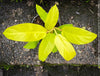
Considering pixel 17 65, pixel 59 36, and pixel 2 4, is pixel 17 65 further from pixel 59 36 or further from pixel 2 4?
pixel 59 36

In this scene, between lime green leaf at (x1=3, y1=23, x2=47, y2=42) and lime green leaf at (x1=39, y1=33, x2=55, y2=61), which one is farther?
lime green leaf at (x1=39, y1=33, x2=55, y2=61)

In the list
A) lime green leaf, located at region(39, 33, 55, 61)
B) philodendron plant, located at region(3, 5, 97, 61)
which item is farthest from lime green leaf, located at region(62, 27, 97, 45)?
lime green leaf, located at region(39, 33, 55, 61)

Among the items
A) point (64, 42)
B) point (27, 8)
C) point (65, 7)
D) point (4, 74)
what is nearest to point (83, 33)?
point (64, 42)

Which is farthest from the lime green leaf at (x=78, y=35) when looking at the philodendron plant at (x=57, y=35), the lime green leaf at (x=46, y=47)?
→ the lime green leaf at (x=46, y=47)

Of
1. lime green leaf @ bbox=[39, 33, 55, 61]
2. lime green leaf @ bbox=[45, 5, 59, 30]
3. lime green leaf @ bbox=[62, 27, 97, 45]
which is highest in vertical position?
lime green leaf @ bbox=[45, 5, 59, 30]

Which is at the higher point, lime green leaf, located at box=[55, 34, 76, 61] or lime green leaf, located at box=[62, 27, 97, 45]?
lime green leaf, located at box=[62, 27, 97, 45]

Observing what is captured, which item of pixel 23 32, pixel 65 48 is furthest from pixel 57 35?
pixel 23 32

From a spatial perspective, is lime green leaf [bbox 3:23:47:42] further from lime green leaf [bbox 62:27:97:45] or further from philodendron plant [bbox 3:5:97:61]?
lime green leaf [bbox 62:27:97:45]
